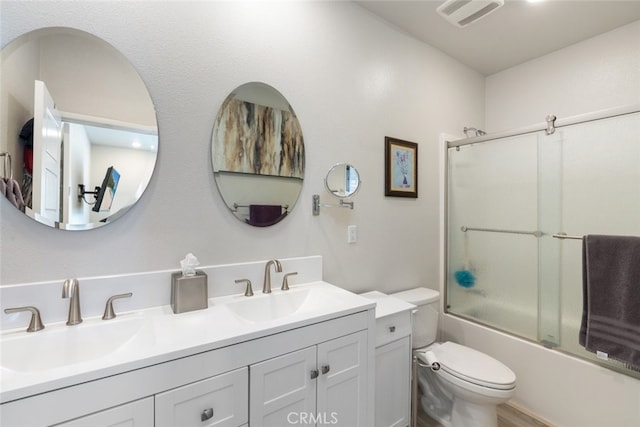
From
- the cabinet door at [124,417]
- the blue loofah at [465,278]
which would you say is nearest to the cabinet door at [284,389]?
the cabinet door at [124,417]

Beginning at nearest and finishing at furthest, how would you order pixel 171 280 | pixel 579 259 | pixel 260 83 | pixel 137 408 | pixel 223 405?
1. pixel 137 408
2. pixel 223 405
3. pixel 171 280
4. pixel 260 83
5. pixel 579 259

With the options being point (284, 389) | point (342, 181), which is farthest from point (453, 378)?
point (342, 181)

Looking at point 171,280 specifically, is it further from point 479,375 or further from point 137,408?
point 479,375

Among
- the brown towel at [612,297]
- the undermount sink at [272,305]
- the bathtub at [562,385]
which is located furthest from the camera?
the bathtub at [562,385]

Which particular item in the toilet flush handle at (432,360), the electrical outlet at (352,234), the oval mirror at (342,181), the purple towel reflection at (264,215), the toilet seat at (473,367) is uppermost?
the oval mirror at (342,181)

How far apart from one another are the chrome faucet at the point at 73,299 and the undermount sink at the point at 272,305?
514 millimetres

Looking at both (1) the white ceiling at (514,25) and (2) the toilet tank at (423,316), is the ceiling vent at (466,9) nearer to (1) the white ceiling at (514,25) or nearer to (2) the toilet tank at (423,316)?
(1) the white ceiling at (514,25)

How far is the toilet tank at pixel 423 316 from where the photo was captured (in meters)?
1.82

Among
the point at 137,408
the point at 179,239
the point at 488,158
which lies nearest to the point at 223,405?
the point at 137,408

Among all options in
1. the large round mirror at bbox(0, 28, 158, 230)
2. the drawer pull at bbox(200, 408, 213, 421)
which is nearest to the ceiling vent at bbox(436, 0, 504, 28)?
the large round mirror at bbox(0, 28, 158, 230)

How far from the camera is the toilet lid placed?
1486 mm

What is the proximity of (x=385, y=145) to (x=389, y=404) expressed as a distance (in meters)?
1.55

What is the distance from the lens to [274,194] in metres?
1.50

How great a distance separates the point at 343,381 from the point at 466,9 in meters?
2.09
